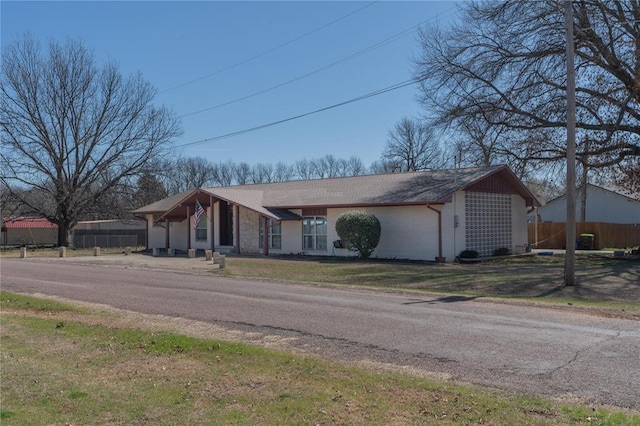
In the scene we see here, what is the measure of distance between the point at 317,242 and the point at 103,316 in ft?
62.7

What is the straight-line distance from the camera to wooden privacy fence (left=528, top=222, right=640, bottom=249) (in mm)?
39594

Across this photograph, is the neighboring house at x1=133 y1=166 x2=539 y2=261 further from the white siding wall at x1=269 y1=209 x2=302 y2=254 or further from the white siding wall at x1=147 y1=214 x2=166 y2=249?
the white siding wall at x1=147 y1=214 x2=166 y2=249

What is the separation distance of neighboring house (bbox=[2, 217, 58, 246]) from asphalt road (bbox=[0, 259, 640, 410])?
44.1 metres

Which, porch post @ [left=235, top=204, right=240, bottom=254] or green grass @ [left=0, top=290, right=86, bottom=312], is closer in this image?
green grass @ [left=0, top=290, right=86, bottom=312]

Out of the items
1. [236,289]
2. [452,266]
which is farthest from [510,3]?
[236,289]

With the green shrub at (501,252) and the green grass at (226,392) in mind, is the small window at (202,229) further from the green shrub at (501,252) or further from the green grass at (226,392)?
the green grass at (226,392)

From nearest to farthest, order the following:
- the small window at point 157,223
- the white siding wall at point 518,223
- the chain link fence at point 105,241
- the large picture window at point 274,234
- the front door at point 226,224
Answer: the white siding wall at point 518,223 → the large picture window at point 274,234 → the front door at point 226,224 → the small window at point 157,223 → the chain link fence at point 105,241

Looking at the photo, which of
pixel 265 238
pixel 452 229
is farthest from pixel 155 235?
pixel 452 229

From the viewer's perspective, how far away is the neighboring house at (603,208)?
47750 millimetres

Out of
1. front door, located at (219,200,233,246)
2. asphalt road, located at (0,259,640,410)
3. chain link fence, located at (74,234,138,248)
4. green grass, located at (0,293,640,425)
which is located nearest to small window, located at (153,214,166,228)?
front door, located at (219,200,233,246)

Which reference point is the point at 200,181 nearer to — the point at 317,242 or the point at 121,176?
the point at 121,176

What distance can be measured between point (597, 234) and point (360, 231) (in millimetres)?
22453

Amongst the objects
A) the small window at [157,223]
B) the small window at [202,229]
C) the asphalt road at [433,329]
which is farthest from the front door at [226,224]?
the asphalt road at [433,329]

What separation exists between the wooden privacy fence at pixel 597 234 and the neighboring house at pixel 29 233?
46242mm
